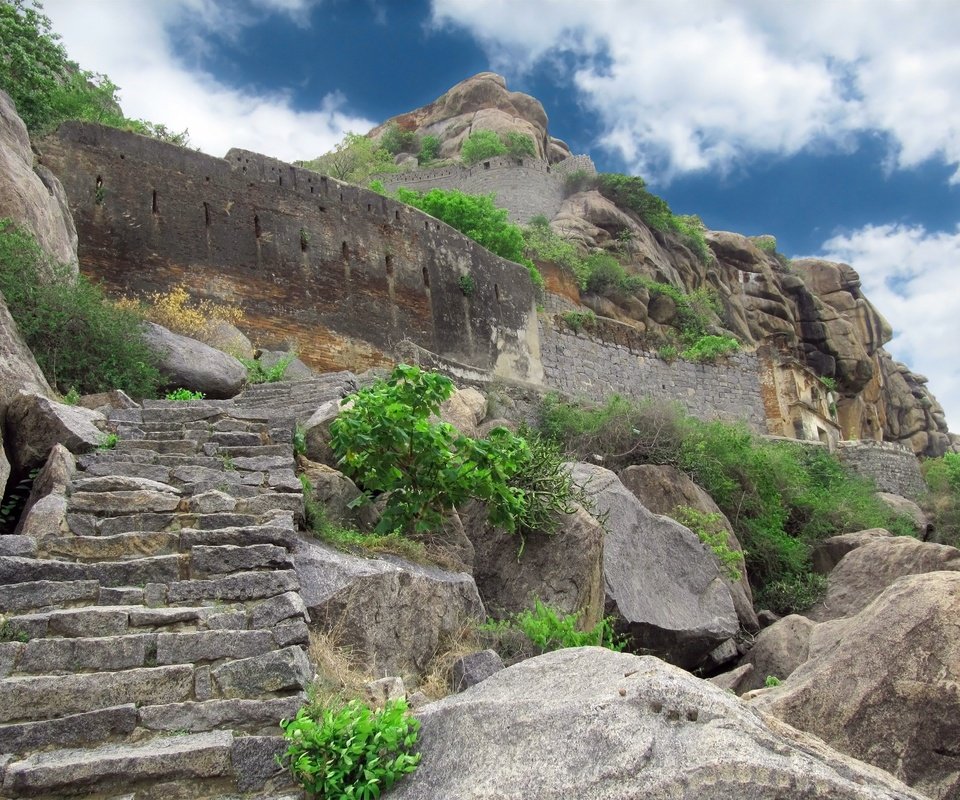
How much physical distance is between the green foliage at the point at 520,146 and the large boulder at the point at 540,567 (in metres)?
29.7

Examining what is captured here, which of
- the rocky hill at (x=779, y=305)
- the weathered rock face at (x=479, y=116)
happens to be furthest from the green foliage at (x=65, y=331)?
the weathered rock face at (x=479, y=116)

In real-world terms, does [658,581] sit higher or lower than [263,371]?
lower

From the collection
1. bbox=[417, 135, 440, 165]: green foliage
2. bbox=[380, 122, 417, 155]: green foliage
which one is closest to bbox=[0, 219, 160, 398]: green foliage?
bbox=[417, 135, 440, 165]: green foliage

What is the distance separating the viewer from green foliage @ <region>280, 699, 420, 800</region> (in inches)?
152

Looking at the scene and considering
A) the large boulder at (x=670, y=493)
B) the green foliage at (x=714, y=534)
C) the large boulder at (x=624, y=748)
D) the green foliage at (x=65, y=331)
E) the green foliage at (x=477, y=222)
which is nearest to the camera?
the large boulder at (x=624, y=748)

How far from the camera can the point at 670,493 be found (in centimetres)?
1274

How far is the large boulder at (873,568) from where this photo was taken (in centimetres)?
1099

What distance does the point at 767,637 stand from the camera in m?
9.62

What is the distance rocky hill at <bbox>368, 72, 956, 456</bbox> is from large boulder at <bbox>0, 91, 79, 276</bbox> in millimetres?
15304

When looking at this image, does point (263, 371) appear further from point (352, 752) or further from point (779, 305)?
point (779, 305)

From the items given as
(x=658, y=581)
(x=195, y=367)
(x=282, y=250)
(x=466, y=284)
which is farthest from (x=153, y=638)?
(x=466, y=284)

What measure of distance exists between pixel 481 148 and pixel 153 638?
111 feet

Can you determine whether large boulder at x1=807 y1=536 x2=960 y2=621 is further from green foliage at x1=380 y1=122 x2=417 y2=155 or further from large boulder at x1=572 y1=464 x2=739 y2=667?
green foliage at x1=380 y1=122 x2=417 y2=155

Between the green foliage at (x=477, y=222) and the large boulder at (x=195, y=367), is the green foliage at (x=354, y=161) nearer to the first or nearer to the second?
the green foliage at (x=477, y=222)
